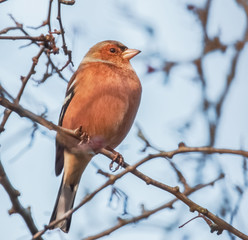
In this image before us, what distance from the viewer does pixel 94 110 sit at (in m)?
5.37

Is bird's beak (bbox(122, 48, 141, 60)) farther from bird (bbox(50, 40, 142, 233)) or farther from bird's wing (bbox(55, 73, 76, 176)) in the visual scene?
bird's wing (bbox(55, 73, 76, 176))

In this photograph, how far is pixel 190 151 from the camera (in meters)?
3.48

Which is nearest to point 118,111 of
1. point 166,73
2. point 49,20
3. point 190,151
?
point 166,73

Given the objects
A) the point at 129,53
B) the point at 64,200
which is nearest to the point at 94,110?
the point at 64,200

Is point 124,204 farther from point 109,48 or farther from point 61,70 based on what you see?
point 109,48

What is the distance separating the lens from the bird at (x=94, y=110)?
17.6ft

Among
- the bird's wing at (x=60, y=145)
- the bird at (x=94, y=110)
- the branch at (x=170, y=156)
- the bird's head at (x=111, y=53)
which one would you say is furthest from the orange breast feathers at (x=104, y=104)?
the branch at (x=170, y=156)

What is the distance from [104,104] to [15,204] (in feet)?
7.23

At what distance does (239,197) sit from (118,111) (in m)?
2.10

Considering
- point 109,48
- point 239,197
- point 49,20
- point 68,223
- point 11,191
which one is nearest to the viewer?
point 11,191

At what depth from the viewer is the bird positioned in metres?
5.38

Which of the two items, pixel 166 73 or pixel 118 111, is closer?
pixel 166 73

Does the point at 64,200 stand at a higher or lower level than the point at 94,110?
lower

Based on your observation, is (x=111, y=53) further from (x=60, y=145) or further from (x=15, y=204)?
(x=15, y=204)
